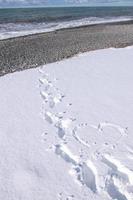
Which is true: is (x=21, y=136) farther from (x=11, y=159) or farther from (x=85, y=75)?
(x=85, y=75)

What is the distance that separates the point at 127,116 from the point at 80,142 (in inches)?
63.0

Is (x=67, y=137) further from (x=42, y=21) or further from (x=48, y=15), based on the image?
(x=48, y=15)

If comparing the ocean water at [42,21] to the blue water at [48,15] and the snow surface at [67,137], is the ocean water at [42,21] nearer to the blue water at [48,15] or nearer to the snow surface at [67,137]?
the blue water at [48,15]

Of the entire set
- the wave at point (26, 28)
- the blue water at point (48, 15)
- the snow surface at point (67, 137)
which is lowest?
the blue water at point (48, 15)

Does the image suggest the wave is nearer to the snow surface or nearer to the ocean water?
the ocean water

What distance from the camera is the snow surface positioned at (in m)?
5.53

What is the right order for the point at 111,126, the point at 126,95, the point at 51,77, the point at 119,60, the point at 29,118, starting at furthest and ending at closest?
1. the point at 119,60
2. the point at 51,77
3. the point at 126,95
4. the point at 29,118
5. the point at 111,126

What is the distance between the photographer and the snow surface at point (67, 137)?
5.53 meters

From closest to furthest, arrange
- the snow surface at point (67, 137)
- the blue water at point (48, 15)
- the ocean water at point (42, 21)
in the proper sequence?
the snow surface at point (67, 137) → the ocean water at point (42, 21) → the blue water at point (48, 15)

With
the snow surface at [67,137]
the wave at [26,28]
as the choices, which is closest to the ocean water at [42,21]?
the wave at [26,28]

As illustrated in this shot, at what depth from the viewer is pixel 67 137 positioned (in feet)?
23.8

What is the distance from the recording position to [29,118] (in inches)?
332

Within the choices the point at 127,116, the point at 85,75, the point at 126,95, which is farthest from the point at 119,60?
the point at 127,116

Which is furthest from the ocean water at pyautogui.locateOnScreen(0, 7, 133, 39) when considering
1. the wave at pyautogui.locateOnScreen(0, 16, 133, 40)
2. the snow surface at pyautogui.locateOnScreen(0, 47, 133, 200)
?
the snow surface at pyautogui.locateOnScreen(0, 47, 133, 200)
